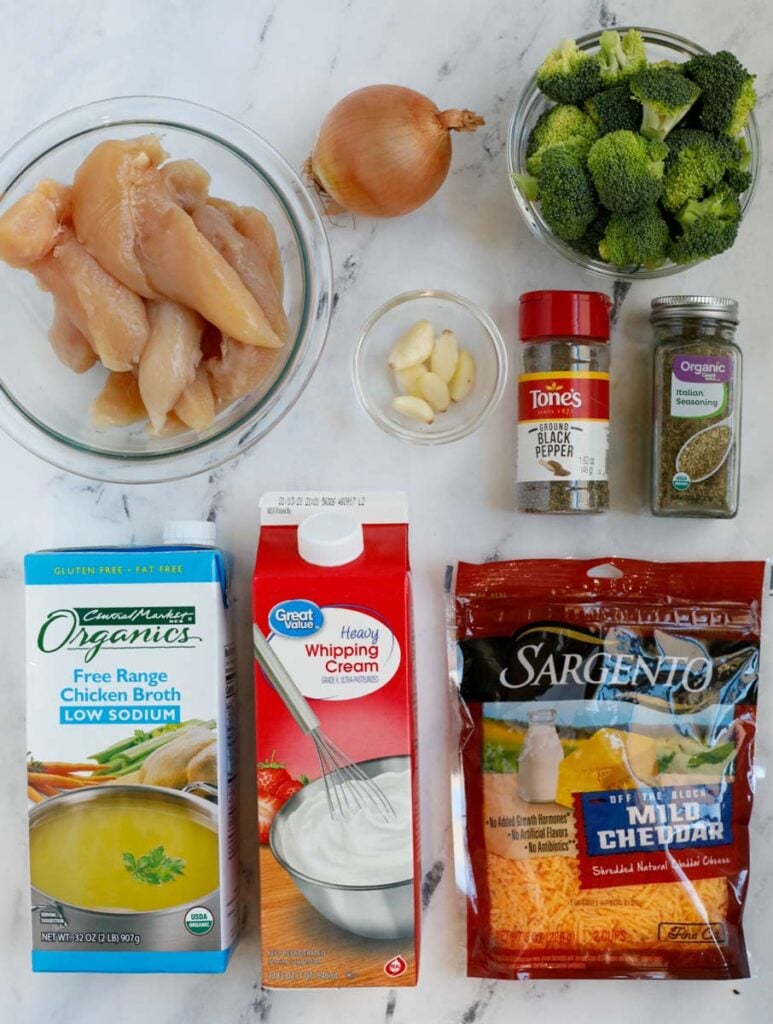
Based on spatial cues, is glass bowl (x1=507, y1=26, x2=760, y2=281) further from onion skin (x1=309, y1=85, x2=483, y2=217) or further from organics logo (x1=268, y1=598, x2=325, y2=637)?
organics logo (x1=268, y1=598, x2=325, y2=637)

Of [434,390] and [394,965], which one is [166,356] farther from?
[394,965]

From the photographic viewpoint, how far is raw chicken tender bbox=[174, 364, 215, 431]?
101 cm

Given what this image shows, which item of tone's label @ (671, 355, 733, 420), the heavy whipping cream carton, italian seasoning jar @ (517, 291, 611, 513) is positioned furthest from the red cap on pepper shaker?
the heavy whipping cream carton

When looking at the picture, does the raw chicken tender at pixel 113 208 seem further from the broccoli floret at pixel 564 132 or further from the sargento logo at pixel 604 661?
the sargento logo at pixel 604 661

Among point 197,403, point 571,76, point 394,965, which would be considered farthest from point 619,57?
point 394,965

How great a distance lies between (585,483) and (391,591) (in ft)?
0.85

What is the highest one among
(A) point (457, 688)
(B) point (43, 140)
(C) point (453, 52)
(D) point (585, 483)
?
(C) point (453, 52)

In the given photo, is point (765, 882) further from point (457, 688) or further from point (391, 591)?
point (391, 591)

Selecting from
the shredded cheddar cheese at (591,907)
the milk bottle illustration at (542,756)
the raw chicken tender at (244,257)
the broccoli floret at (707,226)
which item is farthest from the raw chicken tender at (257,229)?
the shredded cheddar cheese at (591,907)

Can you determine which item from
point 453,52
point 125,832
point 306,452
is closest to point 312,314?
point 306,452

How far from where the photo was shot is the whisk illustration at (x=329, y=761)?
3.20 ft

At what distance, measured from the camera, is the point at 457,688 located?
1099 millimetres

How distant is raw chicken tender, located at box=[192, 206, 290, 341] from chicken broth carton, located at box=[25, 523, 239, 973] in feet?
0.90

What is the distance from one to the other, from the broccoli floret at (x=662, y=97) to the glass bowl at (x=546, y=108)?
0.13 metres
